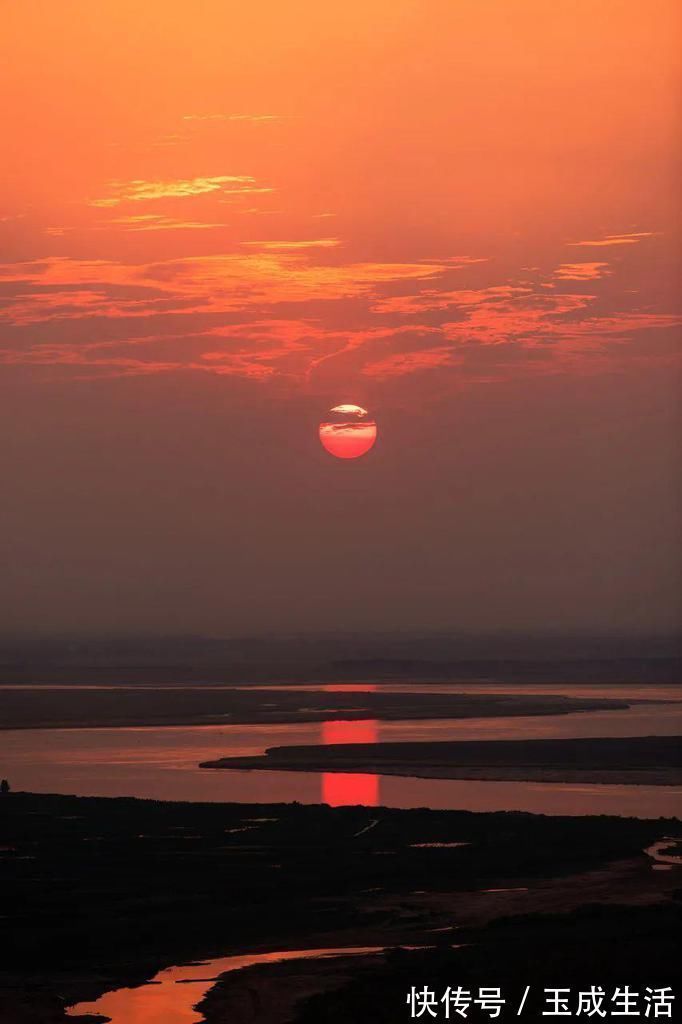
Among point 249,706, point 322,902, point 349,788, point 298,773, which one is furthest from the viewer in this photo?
point 249,706

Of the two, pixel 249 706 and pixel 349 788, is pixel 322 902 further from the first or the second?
pixel 249 706

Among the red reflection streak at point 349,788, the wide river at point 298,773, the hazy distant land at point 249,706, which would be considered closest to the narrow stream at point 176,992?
the wide river at point 298,773

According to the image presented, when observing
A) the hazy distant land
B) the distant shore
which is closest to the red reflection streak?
the distant shore

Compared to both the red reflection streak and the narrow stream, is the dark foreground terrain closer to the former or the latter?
the narrow stream

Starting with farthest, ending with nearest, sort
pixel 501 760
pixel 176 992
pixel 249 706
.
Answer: pixel 249 706 → pixel 501 760 → pixel 176 992

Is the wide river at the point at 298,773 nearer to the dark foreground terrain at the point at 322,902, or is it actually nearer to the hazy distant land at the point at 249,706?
the hazy distant land at the point at 249,706

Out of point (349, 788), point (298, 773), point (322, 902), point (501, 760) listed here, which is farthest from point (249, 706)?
point (322, 902)

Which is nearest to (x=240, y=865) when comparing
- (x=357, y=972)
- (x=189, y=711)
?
(x=357, y=972)
